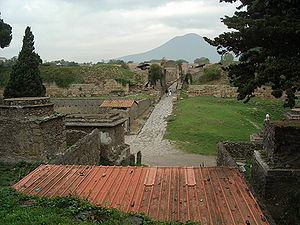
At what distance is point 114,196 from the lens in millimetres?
4902

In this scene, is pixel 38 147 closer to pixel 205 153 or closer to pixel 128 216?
pixel 128 216

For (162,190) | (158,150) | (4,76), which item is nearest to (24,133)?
(162,190)

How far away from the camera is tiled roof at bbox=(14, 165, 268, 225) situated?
4.30 meters

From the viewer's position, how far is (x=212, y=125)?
2402 centimetres

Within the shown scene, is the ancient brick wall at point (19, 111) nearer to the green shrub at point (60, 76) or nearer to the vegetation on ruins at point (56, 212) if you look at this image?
the vegetation on ruins at point (56, 212)

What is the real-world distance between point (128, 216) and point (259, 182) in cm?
493

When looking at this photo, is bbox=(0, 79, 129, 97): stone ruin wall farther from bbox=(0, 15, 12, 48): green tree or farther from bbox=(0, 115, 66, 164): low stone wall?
bbox=(0, 115, 66, 164): low stone wall

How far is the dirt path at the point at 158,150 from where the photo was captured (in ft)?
52.2

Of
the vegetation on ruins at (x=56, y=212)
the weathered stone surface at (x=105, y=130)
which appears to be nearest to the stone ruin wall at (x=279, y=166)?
the vegetation on ruins at (x=56, y=212)

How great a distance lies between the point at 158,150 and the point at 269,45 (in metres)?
12.9

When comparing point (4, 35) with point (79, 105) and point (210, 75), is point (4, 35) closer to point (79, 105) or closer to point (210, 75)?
point (79, 105)

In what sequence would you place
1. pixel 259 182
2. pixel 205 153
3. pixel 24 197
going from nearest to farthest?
pixel 24 197, pixel 259 182, pixel 205 153

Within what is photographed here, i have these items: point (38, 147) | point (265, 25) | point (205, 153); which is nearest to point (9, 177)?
point (38, 147)

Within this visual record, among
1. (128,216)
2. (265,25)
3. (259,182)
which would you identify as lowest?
(259,182)
